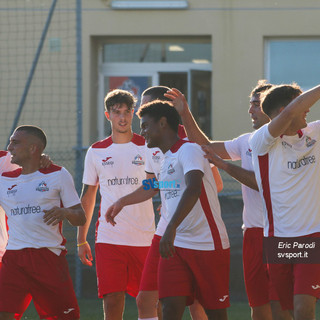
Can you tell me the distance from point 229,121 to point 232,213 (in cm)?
551

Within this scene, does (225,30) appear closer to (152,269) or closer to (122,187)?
(122,187)

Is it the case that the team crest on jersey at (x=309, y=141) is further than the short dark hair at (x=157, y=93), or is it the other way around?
the short dark hair at (x=157, y=93)

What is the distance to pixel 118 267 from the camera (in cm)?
645

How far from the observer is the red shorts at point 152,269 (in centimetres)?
580

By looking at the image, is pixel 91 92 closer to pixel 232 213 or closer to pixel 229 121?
pixel 229 121

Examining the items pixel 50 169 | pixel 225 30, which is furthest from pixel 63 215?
pixel 225 30

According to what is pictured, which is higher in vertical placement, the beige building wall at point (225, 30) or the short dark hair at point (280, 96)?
the beige building wall at point (225, 30)

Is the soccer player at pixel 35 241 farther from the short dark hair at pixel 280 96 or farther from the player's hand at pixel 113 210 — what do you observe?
the short dark hair at pixel 280 96

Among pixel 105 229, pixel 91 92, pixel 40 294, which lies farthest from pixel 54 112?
pixel 40 294

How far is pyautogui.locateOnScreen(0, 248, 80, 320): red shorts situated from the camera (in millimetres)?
5688

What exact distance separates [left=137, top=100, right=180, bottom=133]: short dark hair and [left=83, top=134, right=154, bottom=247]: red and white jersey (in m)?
1.09

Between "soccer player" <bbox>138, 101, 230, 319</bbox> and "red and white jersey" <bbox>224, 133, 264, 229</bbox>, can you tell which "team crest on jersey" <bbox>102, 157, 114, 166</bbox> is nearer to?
"red and white jersey" <bbox>224, 133, 264, 229</bbox>

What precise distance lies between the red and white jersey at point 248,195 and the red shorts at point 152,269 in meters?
0.77

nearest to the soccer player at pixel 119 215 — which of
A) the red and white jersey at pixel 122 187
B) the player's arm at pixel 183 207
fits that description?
the red and white jersey at pixel 122 187
